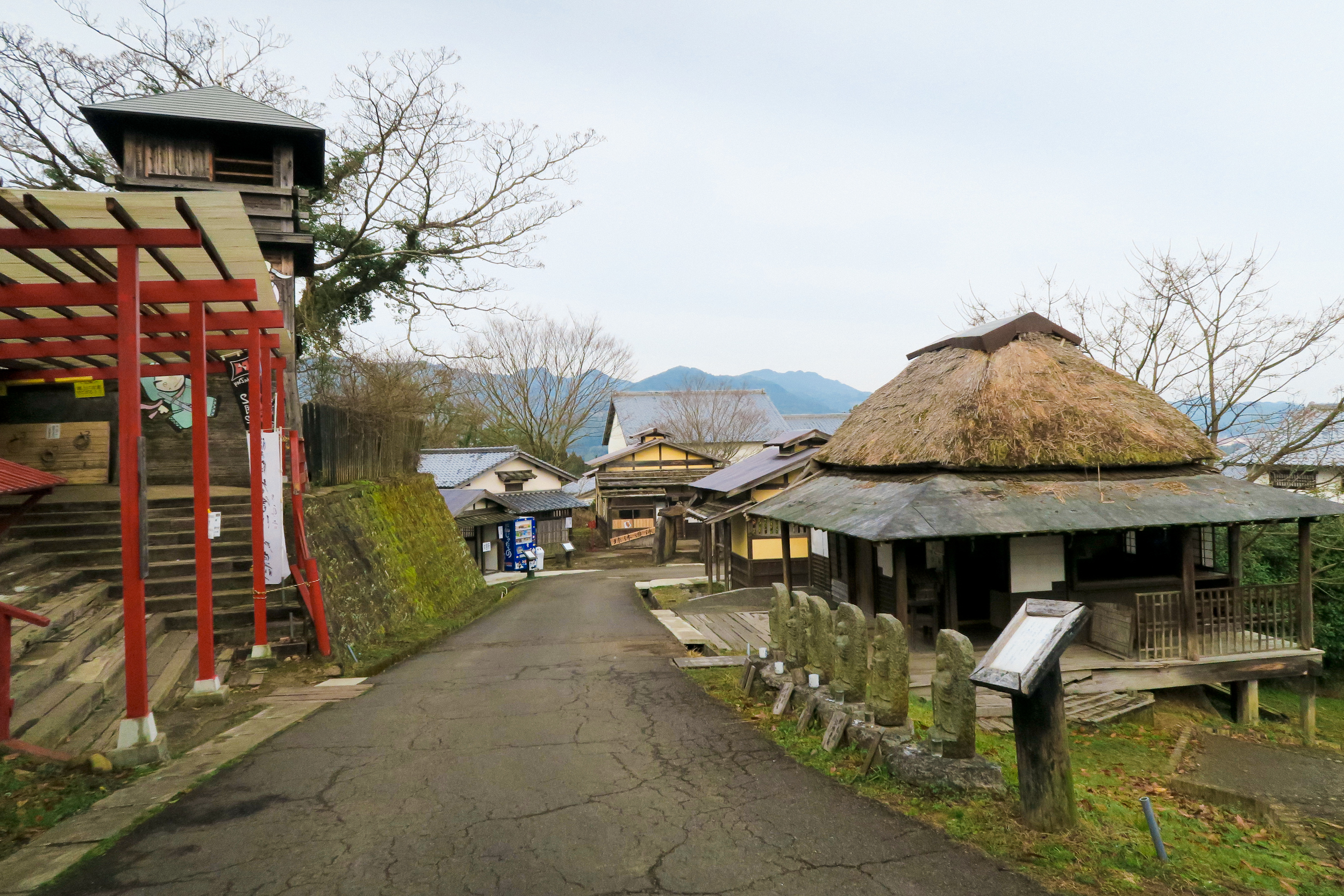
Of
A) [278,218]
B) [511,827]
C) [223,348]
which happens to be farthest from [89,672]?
[278,218]

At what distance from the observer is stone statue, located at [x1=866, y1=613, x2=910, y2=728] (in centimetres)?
559

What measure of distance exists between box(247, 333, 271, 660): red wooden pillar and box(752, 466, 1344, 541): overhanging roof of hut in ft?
24.3

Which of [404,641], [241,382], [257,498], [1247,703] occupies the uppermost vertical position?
[241,382]

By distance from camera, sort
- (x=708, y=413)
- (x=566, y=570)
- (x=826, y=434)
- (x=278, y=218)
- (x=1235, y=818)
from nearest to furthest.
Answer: (x=1235, y=818) < (x=278, y=218) < (x=826, y=434) < (x=566, y=570) < (x=708, y=413)

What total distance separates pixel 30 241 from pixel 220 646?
5.71 meters

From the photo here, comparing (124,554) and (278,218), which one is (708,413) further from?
(124,554)

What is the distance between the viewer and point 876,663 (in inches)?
233

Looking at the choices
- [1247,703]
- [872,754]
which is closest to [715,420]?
[1247,703]

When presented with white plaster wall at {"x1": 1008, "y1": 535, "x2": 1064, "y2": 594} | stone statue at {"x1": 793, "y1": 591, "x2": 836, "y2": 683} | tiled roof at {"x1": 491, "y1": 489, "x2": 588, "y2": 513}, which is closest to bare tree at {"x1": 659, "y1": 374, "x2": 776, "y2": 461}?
tiled roof at {"x1": 491, "y1": 489, "x2": 588, "y2": 513}

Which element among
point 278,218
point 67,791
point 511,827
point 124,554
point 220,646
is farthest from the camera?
point 278,218

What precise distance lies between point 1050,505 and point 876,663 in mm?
5651

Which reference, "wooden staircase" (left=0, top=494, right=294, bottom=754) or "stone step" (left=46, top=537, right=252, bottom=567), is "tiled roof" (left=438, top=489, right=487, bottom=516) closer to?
"wooden staircase" (left=0, top=494, right=294, bottom=754)

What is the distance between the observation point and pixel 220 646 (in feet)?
30.7

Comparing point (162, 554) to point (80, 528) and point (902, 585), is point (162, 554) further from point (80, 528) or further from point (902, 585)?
point (902, 585)
